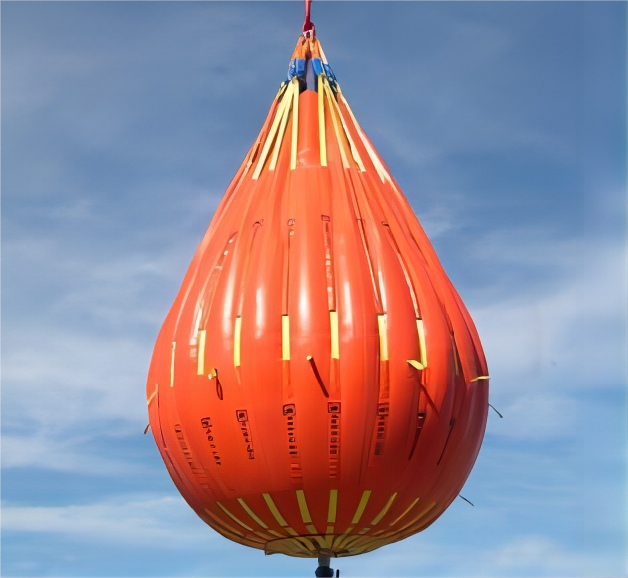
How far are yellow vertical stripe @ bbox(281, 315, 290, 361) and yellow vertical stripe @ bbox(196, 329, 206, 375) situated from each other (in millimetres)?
1288

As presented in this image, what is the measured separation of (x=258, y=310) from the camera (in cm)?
1766

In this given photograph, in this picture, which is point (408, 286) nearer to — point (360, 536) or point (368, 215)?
point (368, 215)

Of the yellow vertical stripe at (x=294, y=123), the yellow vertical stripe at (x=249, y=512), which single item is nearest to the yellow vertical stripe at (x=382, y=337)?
the yellow vertical stripe at (x=249, y=512)

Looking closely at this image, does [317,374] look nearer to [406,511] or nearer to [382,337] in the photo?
[382,337]

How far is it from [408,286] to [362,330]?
3.96 feet

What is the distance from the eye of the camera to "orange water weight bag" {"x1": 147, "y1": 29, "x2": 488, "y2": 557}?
17.3 meters

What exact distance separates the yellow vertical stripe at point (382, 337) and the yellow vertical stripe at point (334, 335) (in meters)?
0.60

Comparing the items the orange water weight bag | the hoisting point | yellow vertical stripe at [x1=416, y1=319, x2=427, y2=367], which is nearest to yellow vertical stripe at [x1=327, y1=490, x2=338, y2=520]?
the orange water weight bag

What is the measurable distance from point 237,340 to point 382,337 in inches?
79.5

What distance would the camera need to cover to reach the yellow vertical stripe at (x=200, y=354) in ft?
58.6

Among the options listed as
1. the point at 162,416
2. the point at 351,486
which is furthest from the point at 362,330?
the point at 162,416

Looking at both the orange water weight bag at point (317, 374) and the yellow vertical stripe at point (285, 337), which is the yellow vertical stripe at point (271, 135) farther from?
the yellow vertical stripe at point (285, 337)

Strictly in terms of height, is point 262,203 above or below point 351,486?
above

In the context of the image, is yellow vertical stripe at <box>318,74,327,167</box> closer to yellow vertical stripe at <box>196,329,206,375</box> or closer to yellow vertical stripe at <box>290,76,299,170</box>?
yellow vertical stripe at <box>290,76,299,170</box>
